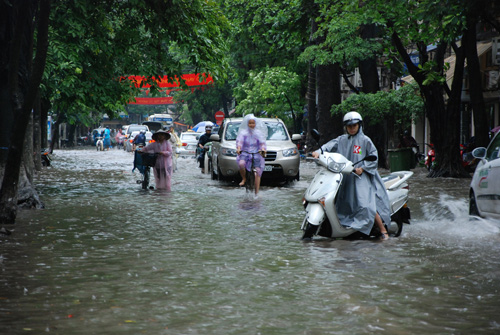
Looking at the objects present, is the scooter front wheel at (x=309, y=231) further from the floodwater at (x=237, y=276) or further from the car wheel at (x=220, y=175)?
the car wheel at (x=220, y=175)

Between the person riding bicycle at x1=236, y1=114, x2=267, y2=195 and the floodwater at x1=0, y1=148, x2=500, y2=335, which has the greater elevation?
the person riding bicycle at x1=236, y1=114, x2=267, y2=195

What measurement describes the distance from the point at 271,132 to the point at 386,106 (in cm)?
662

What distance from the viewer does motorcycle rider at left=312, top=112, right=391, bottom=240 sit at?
396 inches

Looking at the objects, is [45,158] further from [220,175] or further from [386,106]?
[220,175]

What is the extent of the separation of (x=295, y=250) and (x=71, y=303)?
11.7 ft

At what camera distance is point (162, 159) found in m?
20.1

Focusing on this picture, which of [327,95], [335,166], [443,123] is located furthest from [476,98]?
[335,166]

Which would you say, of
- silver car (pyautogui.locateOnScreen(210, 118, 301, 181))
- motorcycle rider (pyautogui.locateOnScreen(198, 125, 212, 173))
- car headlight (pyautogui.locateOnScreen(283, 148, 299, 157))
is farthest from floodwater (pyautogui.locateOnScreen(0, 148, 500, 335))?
motorcycle rider (pyautogui.locateOnScreen(198, 125, 212, 173))

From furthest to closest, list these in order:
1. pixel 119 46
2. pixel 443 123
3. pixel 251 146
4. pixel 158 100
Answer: pixel 158 100
pixel 443 123
pixel 119 46
pixel 251 146

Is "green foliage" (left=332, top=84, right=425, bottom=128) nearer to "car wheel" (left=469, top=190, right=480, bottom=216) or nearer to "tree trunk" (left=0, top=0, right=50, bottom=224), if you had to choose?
"car wheel" (left=469, top=190, right=480, bottom=216)

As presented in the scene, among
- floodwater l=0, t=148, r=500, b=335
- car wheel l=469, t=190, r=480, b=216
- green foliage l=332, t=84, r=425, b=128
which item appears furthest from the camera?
green foliage l=332, t=84, r=425, b=128

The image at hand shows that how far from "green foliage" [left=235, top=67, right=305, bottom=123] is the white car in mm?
37781

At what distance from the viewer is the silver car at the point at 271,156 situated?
2123cm

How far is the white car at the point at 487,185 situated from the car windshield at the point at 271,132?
1111 cm
